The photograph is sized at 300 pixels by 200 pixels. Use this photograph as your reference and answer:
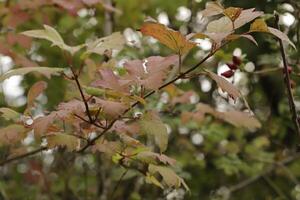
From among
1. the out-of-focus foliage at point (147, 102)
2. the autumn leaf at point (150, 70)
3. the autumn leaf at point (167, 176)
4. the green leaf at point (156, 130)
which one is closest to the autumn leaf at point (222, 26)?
the out-of-focus foliage at point (147, 102)

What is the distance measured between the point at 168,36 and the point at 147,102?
890 millimetres

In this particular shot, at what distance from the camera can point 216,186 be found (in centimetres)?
278

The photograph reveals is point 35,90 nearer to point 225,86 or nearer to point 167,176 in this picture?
point 167,176

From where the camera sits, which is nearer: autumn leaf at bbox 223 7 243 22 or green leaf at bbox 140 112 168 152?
autumn leaf at bbox 223 7 243 22

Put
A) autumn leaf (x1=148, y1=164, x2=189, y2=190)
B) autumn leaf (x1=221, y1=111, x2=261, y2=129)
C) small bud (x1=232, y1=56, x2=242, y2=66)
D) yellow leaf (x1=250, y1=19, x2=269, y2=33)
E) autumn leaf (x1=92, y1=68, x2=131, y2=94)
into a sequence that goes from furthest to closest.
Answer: autumn leaf (x1=221, y1=111, x2=261, y2=129), small bud (x1=232, y1=56, x2=242, y2=66), autumn leaf (x1=148, y1=164, x2=189, y2=190), autumn leaf (x1=92, y1=68, x2=131, y2=94), yellow leaf (x1=250, y1=19, x2=269, y2=33)

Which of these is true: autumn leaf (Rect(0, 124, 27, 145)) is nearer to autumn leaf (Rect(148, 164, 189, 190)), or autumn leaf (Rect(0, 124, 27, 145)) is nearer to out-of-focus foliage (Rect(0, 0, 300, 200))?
out-of-focus foliage (Rect(0, 0, 300, 200))

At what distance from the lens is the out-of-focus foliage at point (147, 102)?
3.95 ft

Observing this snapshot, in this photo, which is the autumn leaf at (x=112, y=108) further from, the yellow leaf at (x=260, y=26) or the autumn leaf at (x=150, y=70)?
the yellow leaf at (x=260, y=26)

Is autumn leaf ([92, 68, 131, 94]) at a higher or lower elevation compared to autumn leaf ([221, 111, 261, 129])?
higher

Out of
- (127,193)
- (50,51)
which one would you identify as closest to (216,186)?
(127,193)

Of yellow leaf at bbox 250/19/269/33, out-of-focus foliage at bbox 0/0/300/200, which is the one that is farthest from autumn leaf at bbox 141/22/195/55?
yellow leaf at bbox 250/19/269/33

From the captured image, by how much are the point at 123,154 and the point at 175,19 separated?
160 centimetres

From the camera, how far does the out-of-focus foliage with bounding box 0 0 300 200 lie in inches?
47.4

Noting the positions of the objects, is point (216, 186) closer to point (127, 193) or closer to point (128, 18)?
point (127, 193)
